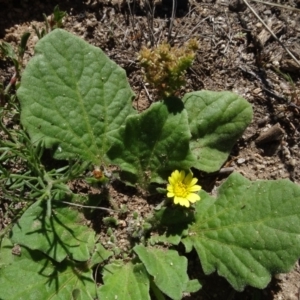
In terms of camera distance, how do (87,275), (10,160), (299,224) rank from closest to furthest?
1. (299,224)
2. (87,275)
3. (10,160)

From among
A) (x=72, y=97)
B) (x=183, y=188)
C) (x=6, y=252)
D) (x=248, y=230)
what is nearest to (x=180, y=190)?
(x=183, y=188)

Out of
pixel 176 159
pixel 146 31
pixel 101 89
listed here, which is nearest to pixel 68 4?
pixel 146 31

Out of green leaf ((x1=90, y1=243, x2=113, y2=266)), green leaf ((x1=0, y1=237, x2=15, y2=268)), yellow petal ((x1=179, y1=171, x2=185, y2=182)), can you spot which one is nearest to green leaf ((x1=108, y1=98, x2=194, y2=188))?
yellow petal ((x1=179, y1=171, x2=185, y2=182))

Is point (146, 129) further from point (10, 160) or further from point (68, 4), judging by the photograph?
point (68, 4)

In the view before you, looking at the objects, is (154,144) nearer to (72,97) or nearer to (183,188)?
(183,188)

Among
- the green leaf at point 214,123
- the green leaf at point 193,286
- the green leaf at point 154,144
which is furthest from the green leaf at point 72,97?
the green leaf at point 193,286
